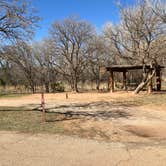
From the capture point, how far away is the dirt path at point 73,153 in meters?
5.76

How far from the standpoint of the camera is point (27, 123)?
11.0 m

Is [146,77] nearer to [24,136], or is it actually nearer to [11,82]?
[24,136]

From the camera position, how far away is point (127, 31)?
1031 inches

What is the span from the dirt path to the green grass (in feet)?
5.46

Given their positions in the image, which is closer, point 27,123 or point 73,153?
point 73,153

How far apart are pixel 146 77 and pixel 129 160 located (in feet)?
67.6

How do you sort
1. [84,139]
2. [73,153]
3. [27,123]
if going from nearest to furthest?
[73,153], [84,139], [27,123]

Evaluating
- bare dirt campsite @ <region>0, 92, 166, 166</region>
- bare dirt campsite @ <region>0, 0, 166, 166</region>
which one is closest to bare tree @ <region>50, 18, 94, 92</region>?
bare dirt campsite @ <region>0, 0, 166, 166</region>

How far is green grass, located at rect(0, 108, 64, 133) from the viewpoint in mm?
9628

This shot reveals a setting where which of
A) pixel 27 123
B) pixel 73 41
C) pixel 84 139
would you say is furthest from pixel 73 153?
pixel 73 41

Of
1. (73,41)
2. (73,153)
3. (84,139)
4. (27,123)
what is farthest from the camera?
(73,41)

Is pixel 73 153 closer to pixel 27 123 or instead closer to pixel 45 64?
pixel 27 123

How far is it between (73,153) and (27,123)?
4934 mm

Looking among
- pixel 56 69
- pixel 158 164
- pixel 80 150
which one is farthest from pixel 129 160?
pixel 56 69
